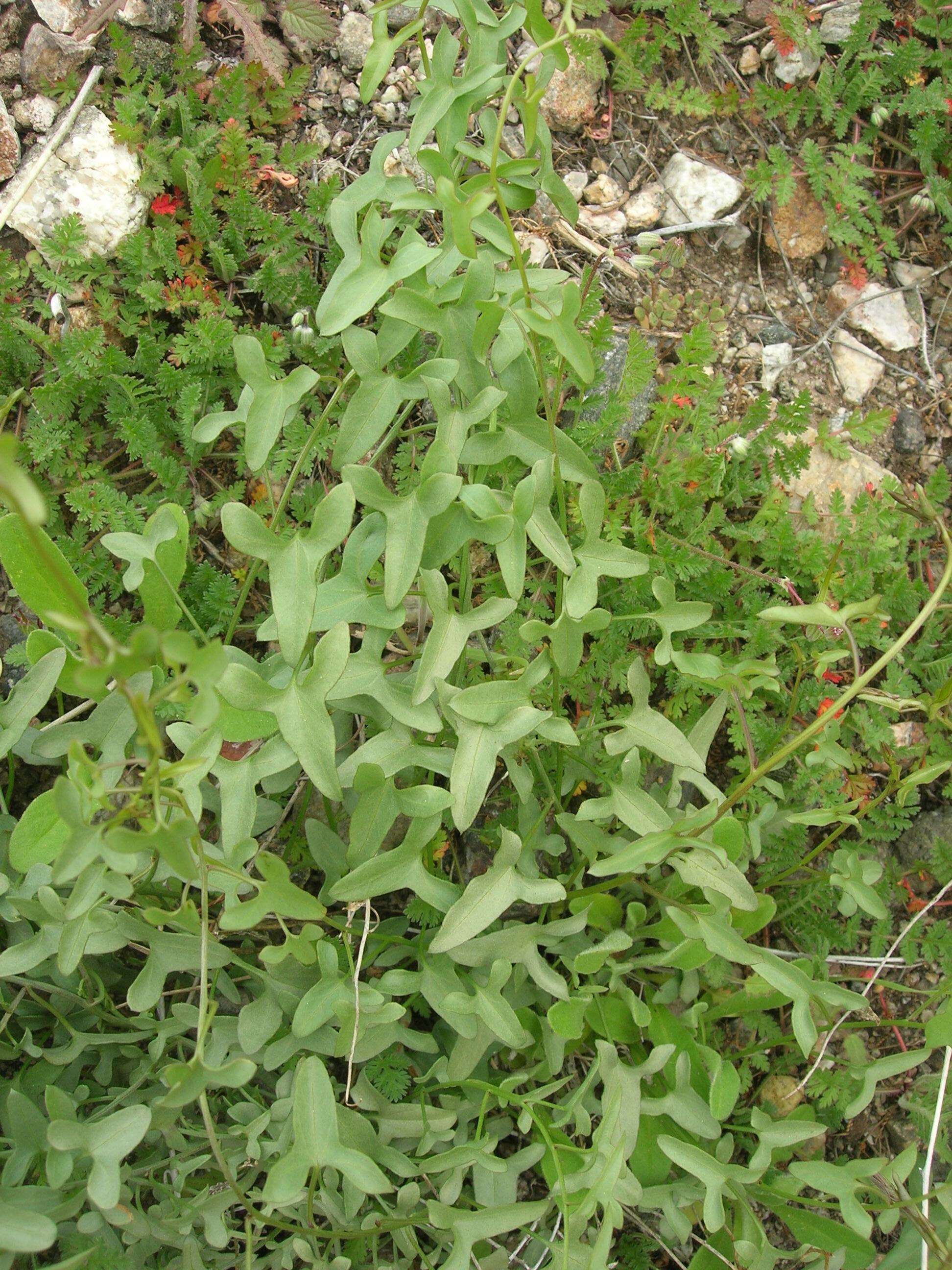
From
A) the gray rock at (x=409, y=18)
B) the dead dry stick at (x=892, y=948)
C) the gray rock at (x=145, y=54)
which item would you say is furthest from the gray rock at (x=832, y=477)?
the gray rock at (x=145, y=54)

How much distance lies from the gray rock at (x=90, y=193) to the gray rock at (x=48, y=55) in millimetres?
153

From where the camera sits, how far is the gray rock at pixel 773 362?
2727mm

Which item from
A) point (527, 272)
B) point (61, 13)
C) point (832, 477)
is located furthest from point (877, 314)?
point (61, 13)

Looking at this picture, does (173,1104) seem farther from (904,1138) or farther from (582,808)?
(904,1138)

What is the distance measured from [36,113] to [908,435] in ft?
8.10

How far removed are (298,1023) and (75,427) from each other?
1.48 metres

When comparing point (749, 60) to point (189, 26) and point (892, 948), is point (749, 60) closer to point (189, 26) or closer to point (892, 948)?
point (189, 26)

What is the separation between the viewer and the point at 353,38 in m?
2.63

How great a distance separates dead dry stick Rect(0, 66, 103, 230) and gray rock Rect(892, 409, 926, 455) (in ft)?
7.60

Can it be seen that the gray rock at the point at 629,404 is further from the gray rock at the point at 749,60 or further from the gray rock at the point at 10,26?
the gray rock at the point at 10,26

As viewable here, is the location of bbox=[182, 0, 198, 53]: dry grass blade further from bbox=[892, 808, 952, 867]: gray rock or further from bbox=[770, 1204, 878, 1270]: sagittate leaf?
bbox=[770, 1204, 878, 1270]: sagittate leaf

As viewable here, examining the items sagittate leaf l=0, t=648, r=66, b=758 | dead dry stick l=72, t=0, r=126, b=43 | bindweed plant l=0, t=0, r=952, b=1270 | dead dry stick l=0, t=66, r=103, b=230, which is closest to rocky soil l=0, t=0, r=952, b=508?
dead dry stick l=72, t=0, r=126, b=43

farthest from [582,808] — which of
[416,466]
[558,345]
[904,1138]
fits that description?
[904,1138]

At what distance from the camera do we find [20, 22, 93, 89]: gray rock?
2441 mm
